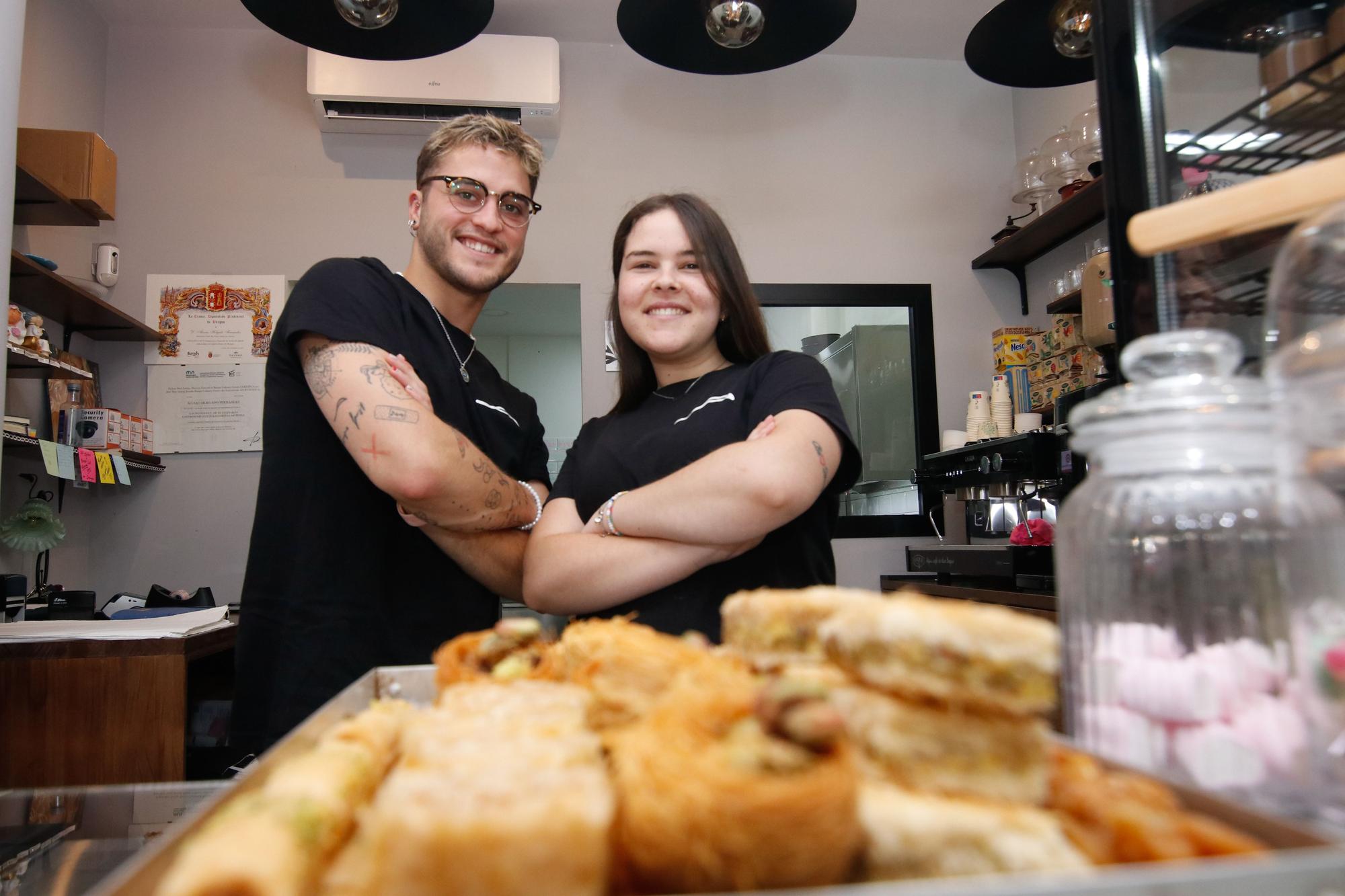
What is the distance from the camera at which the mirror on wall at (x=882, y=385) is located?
3518mm

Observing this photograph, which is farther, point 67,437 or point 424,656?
point 67,437

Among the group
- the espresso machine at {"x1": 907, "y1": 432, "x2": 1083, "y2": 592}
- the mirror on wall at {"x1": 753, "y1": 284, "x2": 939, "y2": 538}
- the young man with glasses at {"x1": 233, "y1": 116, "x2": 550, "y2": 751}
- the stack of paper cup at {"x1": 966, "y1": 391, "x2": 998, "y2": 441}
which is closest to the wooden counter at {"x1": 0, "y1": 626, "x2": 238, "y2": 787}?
the young man with glasses at {"x1": 233, "y1": 116, "x2": 550, "y2": 751}

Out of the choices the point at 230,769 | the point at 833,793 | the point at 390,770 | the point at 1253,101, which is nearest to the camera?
the point at 833,793

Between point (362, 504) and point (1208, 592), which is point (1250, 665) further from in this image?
point (362, 504)

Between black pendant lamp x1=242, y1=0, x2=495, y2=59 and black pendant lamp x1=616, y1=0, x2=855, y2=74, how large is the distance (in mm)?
411

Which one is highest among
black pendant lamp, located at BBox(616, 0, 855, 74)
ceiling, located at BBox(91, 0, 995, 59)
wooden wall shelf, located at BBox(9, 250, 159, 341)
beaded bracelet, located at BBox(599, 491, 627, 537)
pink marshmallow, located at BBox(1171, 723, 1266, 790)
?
ceiling, located at BBox(91, 0, 995, 59)

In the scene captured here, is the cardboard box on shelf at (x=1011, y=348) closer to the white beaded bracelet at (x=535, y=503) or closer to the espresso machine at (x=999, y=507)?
the espresso machine at (x=999, y=507)

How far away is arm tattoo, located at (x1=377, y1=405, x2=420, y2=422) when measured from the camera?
124 cm

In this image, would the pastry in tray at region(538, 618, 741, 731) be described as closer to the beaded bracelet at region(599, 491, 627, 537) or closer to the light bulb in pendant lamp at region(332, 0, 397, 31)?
the beaded bracelet at region(599, 491, 627, 537)

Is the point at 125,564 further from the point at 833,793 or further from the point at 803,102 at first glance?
the point at 833,793

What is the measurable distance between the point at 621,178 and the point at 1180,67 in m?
2.84

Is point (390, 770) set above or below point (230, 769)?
above

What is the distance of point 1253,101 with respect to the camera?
0.86 m

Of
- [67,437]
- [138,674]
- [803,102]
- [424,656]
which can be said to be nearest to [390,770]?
[424,656]
